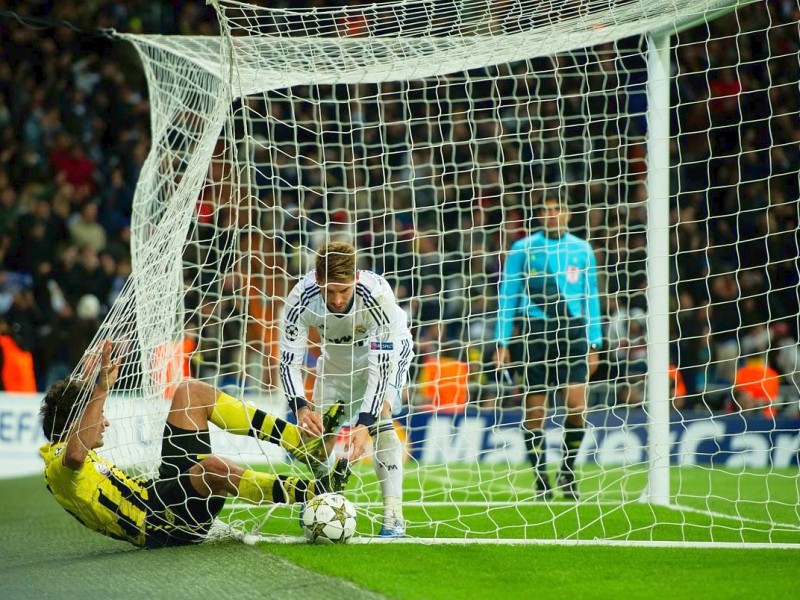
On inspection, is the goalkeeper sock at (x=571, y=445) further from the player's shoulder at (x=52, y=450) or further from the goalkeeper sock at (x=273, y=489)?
the player's shoulder at (x=52, y=450)

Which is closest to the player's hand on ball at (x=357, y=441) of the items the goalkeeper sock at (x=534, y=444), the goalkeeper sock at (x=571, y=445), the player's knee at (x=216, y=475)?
the player's knee at (x=216, y=475)

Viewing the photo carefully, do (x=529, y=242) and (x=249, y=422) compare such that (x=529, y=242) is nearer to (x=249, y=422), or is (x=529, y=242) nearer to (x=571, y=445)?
(x=571, y=445)

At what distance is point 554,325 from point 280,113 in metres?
6.62

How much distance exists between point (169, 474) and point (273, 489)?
0.47 m

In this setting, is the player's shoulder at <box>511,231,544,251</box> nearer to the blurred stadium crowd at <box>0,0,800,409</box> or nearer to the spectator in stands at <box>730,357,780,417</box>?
the blurred stadium crowd at <box>0,0,800,409</box>

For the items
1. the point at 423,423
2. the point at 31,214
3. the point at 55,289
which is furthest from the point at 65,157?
the point at 423,423

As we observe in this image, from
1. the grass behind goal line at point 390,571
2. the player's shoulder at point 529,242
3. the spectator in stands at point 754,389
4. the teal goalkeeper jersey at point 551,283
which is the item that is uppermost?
the player's shoulder at point 529,242

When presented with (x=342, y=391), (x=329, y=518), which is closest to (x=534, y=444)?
(x=342, y=391)

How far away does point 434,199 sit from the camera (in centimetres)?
1118

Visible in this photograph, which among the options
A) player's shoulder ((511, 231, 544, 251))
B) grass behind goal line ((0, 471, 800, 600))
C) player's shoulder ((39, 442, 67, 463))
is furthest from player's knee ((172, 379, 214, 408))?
player's shoulder ((511, 231, 544, 251))

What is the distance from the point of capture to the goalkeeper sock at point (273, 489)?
15.0 feet

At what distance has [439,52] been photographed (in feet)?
19.3

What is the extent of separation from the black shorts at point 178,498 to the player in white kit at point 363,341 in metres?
0.51

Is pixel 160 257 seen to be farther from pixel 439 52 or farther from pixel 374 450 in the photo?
pixel 439 52
